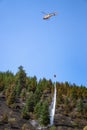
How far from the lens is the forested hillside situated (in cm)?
8550

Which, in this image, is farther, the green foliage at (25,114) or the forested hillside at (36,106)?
the green foliage at (25,114)

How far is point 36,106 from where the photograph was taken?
92938 millimetres

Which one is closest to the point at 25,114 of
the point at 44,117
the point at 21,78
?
the point at 44,117

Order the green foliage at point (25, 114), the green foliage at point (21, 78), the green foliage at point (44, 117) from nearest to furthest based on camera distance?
the green foliage at point (44, 117) → the green foliage at point (25, 114) → the green foliage at point (21, 78)

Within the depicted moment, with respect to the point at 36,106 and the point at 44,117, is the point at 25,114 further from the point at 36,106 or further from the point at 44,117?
the point at 44,117

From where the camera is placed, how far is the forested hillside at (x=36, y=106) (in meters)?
85.5

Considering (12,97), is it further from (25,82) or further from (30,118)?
(25,82)

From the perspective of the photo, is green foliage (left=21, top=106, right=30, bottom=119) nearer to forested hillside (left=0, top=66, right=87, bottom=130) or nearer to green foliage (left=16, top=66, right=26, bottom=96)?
forested hillside (left=0, top=66, right=87, bottom=130)

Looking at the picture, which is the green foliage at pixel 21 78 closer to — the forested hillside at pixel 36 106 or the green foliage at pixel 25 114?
the forested hillside at pixel 36 106

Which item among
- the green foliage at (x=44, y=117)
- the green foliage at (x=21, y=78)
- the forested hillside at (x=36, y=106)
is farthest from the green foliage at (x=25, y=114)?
the green foliage at (x=21, y=78)

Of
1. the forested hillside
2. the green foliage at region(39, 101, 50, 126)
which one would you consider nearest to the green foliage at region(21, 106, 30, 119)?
the forested hillside

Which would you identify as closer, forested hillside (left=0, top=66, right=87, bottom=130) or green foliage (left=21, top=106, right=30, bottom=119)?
forested hillside (left=0, top=66, right=87, bottom=130)

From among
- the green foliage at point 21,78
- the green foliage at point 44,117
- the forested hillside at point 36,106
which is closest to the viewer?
the green foliage at point 44,117

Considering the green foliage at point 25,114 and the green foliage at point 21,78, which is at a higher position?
the green foliage at point 21,78
